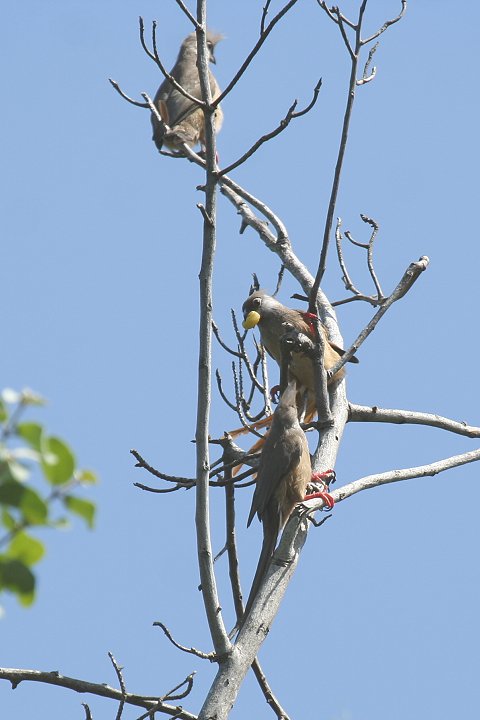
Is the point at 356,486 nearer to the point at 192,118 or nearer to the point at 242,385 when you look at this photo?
the point at 242,385

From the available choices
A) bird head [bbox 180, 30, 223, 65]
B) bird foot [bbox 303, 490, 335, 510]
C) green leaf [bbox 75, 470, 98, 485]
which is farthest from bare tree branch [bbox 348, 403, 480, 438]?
bird head [bbox 180, 30, 223, 65]

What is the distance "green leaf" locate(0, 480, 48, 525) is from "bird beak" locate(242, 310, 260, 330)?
5.23 meters

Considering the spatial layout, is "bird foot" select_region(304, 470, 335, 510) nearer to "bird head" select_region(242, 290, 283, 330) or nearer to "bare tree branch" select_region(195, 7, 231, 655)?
"bare tree branch" select_region(195, 7, 231, 655)

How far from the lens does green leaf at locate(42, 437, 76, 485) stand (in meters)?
1.17

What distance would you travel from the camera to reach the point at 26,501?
3.81 feet

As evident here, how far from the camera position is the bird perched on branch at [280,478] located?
482 centimetres

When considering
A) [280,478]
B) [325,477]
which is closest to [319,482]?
[325,477]

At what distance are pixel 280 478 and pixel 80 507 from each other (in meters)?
3.70

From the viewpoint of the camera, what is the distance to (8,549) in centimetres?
118

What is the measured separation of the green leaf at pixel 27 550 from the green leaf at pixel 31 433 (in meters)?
0.12

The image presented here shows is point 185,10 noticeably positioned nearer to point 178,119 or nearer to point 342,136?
point 342,136

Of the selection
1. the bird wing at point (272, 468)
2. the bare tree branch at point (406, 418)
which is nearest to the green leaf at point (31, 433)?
the bird wing at point (272, 468)

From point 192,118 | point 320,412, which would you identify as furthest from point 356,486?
point 192,118

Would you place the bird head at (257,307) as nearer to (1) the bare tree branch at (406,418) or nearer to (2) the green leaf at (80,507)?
(1) the bare tree branch at (406,418)
